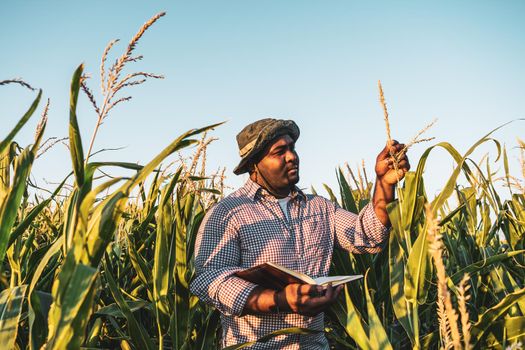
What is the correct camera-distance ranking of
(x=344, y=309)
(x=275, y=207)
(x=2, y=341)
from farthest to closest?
(x=275, y=207), (x=344, y=309), (x=2, y=341)

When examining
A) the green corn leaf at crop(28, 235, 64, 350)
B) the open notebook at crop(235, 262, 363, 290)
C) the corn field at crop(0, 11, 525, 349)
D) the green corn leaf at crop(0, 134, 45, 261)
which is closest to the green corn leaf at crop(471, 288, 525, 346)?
the corn field at crop(0, 11, 525, 349)

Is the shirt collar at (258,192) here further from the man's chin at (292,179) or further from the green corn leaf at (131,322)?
the green corn leaf at (131,322)

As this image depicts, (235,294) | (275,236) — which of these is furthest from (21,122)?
(275,236)

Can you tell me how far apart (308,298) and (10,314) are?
851mm

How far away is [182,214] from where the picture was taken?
1.75 metres

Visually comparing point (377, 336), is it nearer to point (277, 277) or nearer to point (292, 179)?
point (277, 277)

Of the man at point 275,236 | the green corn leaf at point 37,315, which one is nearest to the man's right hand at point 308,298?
the man at point 275,236

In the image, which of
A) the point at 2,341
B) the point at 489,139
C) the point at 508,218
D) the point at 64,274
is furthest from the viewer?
the point at 508,218

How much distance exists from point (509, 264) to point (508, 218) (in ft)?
0.76

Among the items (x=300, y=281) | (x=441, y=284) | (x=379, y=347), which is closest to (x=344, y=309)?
(x=300, y=281)

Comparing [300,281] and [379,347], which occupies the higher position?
[300,281]

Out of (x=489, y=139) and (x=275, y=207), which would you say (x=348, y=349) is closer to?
(x=275, y=207)

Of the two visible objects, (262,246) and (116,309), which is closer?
(116,309)

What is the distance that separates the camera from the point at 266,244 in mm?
1911
